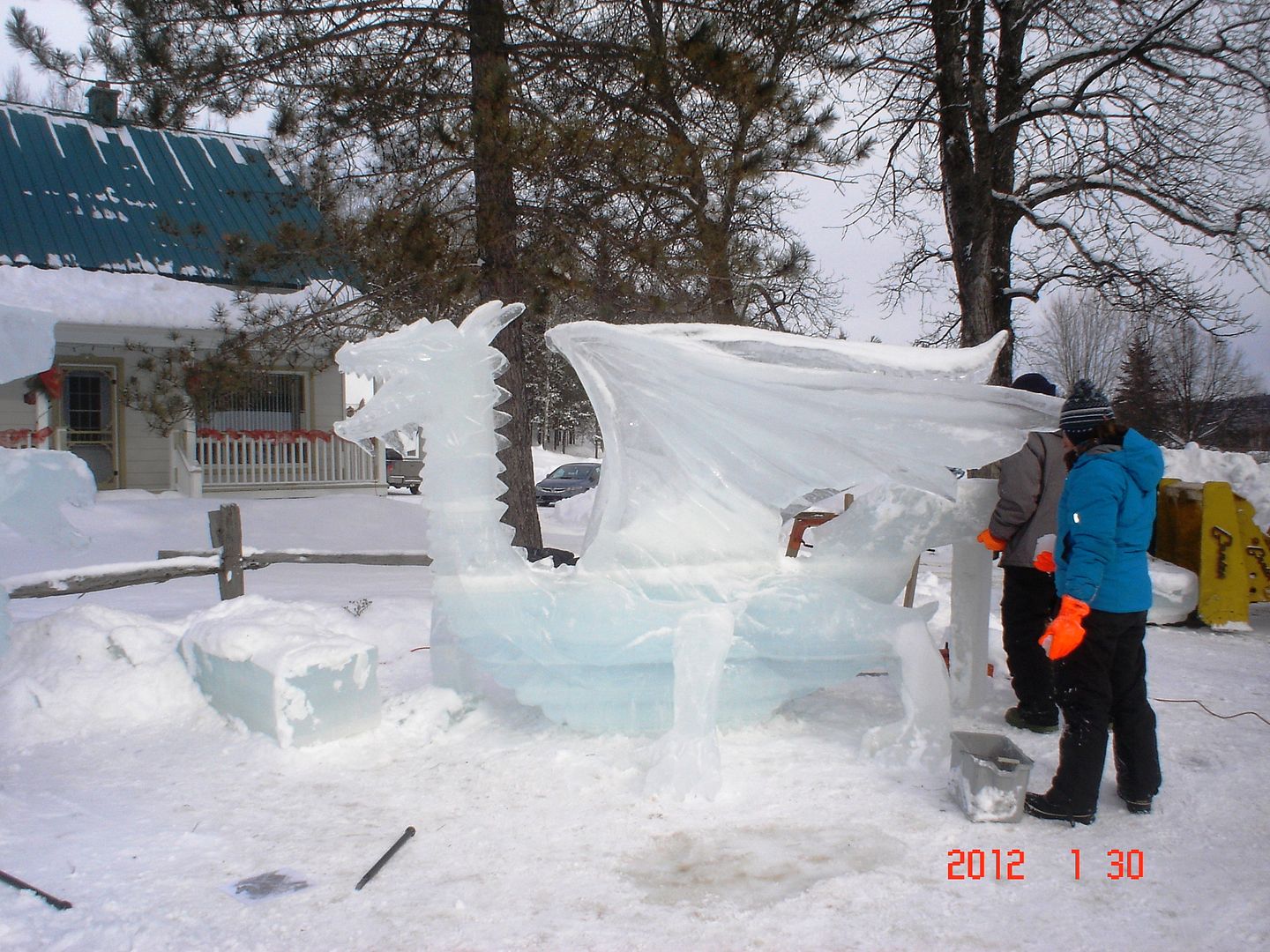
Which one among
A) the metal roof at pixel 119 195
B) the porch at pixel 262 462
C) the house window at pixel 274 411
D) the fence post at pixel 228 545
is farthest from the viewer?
the house window at pixel 274 411

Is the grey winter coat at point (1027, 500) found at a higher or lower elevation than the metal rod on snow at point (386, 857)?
higher

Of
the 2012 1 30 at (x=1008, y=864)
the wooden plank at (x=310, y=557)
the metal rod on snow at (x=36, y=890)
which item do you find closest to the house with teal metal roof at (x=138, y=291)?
the wooden plank at (x=310, y=557)

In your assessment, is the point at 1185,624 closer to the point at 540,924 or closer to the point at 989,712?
the point at 989,712

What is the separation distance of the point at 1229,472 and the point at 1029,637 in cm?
772

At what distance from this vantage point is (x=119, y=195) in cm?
1361

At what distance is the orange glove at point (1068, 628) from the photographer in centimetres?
303

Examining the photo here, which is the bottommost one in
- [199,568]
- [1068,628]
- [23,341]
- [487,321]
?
[199,568]

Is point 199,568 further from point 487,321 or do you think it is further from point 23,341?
point 487,321

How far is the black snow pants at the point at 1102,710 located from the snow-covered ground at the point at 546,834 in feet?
0.46

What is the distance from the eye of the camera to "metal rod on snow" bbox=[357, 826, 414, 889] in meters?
2.78

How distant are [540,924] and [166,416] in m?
6.89

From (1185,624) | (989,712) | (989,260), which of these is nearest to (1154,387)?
(989,260)

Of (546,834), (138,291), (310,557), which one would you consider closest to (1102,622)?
(546,834)

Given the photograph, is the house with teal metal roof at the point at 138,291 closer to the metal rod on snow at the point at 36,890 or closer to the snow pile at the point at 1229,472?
the metal rod on snow at the point at 36,890
